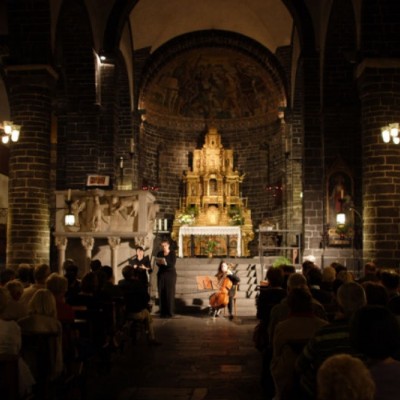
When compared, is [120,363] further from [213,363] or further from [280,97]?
A: [280,97]

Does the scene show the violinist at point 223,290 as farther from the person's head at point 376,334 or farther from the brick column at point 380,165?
the person's head at point 376,334

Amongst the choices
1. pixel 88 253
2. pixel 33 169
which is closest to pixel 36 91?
pixel 33 169

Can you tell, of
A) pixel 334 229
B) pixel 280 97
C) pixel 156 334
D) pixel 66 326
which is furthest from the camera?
pixel 280 97

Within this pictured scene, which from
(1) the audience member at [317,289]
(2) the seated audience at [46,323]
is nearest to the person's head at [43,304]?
(2) the seated audience at [46,323]

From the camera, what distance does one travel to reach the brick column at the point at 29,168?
14828 millimetres

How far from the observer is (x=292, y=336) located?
488cm

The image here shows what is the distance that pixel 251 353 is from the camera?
31.6 feet

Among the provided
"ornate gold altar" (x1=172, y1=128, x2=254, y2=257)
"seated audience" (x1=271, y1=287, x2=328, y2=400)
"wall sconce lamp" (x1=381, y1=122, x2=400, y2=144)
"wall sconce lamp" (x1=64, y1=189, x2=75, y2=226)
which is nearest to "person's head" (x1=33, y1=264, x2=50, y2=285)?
"seated audience" (x1=271, y1=287, x2=328, y2=400)

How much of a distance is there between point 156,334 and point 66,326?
5429 mm

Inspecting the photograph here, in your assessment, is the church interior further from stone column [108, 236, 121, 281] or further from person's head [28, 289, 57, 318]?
person's head [28, 289, 57, 318]

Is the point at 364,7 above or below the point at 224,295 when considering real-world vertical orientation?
above

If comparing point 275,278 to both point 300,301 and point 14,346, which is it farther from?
point 14,346

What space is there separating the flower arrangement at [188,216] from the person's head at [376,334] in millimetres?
23223

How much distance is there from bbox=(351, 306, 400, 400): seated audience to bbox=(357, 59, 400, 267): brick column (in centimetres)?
1113
